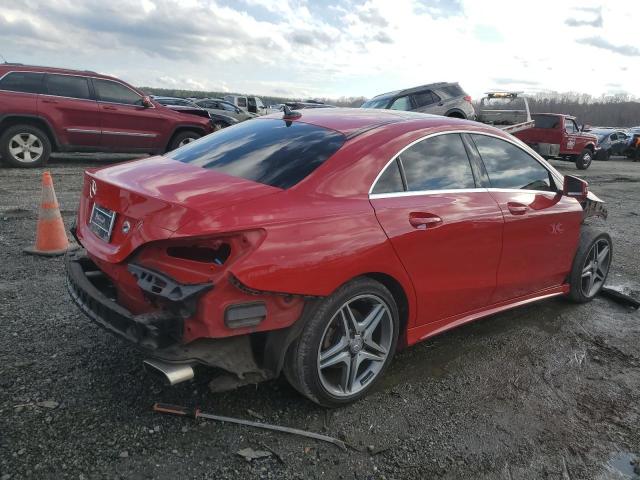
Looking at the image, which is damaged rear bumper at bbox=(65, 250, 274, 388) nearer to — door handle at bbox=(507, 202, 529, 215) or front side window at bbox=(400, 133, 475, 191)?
front side window at bbox=(400, 133, 475, 191)

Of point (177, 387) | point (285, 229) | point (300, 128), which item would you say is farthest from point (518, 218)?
point (177, 387)

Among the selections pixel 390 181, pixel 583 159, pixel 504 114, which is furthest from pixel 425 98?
pixel 390 181

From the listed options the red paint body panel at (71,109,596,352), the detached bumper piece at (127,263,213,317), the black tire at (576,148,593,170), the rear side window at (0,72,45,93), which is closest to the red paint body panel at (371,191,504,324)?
the red paint body panel at (71,109,596,352)

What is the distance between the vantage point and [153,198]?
102 inches

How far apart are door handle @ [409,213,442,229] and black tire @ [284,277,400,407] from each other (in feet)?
1.43

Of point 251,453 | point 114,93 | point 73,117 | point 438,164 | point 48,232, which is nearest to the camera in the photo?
point 251,453

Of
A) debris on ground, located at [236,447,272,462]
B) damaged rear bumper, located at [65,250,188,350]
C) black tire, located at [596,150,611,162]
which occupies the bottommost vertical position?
black tire, located at [596,150,611,162]

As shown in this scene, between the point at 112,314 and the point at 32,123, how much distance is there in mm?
8979

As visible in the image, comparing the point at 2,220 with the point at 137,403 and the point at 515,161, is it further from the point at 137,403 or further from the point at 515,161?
the point at 515,161

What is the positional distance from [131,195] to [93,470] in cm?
130

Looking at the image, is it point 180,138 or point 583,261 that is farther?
point 180,138

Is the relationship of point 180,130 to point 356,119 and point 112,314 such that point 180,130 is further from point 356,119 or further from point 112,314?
point 112,314

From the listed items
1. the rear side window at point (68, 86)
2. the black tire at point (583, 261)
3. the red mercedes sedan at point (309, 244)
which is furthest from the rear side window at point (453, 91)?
the red mercedes sedan at point (309, 244)

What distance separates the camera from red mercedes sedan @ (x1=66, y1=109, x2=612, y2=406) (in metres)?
2.43
